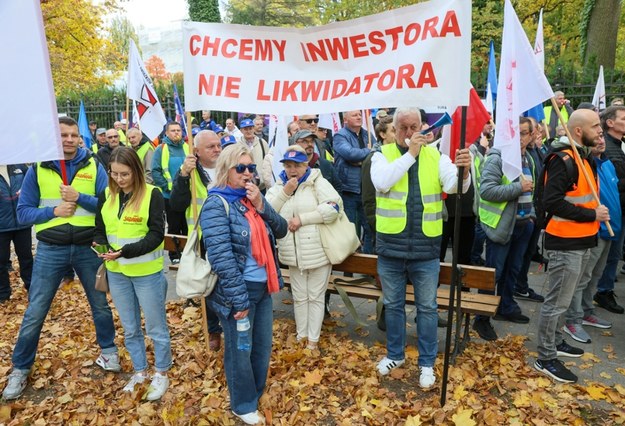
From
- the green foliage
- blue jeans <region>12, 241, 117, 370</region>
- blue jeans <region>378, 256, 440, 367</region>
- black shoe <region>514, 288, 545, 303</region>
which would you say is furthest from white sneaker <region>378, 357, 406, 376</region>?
the green foliage

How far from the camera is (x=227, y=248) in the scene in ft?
11.2

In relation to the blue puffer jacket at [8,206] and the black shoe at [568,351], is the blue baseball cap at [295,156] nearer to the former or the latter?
the black shoe at [568,351]

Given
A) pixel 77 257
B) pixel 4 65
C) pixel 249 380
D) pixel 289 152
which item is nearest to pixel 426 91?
pixel 289 152

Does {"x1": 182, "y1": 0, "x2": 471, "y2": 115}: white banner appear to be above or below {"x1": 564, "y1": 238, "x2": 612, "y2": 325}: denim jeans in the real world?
above

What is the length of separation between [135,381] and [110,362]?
46 centimetres

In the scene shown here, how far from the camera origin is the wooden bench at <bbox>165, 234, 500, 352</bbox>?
4707 millimetres

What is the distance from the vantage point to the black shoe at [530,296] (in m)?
6.23

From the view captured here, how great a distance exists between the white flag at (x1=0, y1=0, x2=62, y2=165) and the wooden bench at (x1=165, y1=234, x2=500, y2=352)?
9.69ft

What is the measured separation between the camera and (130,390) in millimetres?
4336

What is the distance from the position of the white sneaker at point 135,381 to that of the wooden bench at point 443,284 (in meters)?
1.81

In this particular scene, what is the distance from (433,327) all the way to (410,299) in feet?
2.19

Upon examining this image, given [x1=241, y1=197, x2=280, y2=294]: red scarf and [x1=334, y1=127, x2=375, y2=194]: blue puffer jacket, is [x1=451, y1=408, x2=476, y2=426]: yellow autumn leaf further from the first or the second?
[x1=334, y1=127, x2=375, y2=194]: blue puffer jacket

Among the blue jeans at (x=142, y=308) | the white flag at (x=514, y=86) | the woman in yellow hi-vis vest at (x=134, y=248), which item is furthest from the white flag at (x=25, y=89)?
the white flag at (x=514, y=86)

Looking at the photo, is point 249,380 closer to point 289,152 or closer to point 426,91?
point 289,152
